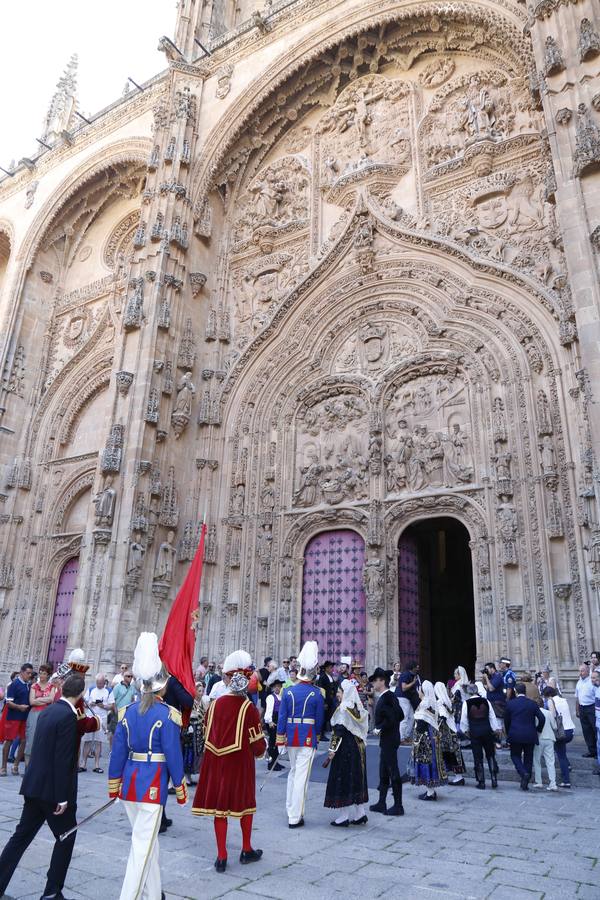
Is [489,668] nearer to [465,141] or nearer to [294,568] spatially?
[294,568]

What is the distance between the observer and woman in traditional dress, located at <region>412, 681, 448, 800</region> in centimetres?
731

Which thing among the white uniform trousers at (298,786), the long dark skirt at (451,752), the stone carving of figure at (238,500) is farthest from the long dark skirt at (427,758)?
the stone carving of figure at (238,500)

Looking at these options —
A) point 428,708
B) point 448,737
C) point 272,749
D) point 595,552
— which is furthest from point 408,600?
point 428,708

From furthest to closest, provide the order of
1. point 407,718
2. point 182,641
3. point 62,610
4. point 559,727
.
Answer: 1. point 62,610
2. point 407,718
3. point 559,727
4. point 182,641

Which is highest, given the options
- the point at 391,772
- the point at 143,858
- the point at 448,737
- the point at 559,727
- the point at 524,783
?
the point at 559,727

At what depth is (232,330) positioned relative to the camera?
18.6 m

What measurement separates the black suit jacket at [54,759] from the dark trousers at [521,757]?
228 inches

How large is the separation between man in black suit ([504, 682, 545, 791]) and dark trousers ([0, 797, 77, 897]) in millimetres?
5656

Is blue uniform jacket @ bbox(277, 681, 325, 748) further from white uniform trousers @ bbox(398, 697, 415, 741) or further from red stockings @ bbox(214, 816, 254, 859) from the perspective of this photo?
white uniform trousers @ bbox(398, 697, 415, 741)

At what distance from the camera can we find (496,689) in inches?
393

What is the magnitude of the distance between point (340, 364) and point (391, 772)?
11624 millimetres

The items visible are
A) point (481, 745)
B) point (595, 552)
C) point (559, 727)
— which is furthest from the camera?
point (595, 552)

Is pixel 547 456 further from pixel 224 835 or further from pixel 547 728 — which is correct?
pixel 224 835

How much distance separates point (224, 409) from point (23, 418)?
29.4 ft
